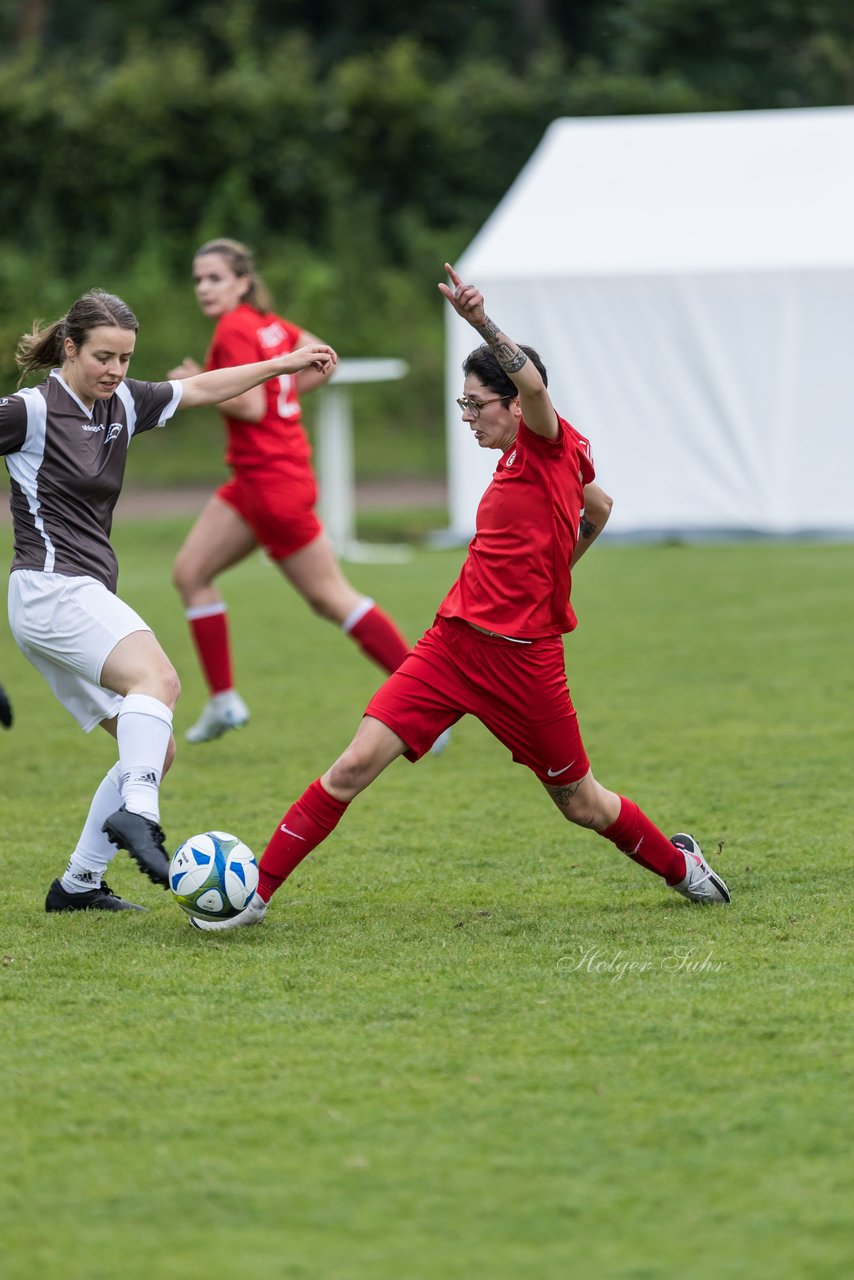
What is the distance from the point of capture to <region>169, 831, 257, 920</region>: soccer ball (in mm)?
4758

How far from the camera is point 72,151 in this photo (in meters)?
21.8

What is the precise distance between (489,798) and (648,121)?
1256 cm

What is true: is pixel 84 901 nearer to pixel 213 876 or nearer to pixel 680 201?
pixel 213 876

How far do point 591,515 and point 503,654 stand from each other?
0.50 meters

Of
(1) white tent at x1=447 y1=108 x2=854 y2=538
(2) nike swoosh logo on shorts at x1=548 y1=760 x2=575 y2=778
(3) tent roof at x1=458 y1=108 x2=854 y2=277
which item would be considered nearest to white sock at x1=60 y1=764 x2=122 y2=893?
(2) nike swoosh logo on shorts at x1=548 y1=760 x2=575 y2=778

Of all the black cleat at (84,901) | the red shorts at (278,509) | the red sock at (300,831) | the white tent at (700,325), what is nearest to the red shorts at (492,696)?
the red sock at (300,831)

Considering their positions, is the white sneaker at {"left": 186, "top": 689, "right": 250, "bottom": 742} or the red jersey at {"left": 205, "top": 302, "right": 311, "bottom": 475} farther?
the white sneaker at {"left": 186, "top": 689, "right": 250, "bottom": 742}

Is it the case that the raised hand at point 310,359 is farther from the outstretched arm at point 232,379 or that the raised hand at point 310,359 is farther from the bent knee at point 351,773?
the bent knee at point 351,773

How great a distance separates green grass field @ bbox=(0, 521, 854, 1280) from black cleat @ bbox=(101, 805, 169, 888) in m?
0.25

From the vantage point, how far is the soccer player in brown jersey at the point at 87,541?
4.93 metres

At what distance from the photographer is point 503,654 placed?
4.83 meters

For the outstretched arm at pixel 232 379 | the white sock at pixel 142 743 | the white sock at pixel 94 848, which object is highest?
the outstretched arm at pixel 232 379

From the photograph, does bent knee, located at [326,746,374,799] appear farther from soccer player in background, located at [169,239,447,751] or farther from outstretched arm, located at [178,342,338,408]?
soccer player in background, located at [169,239,447,751]

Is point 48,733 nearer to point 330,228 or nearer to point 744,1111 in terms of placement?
point 744,1111
